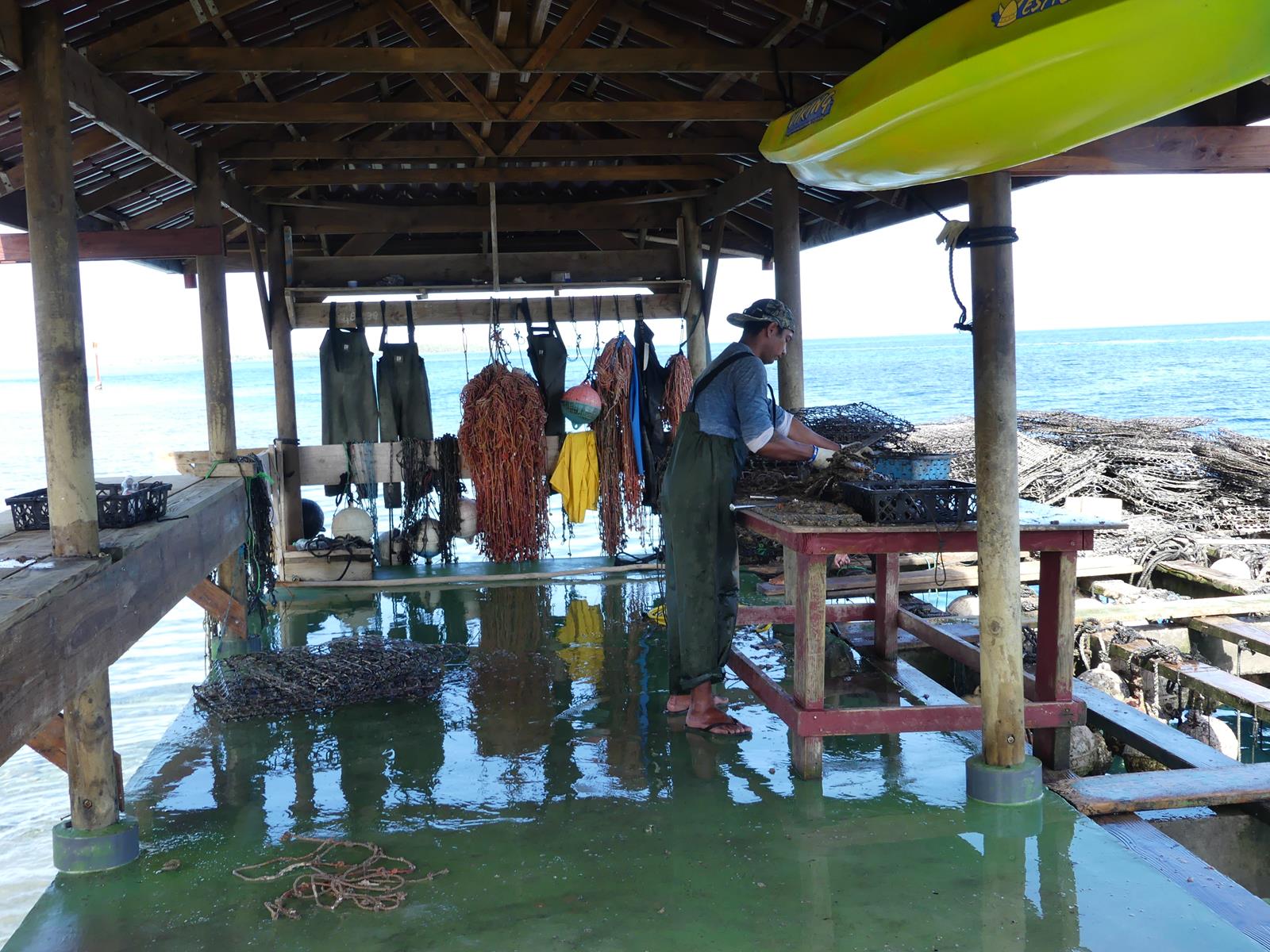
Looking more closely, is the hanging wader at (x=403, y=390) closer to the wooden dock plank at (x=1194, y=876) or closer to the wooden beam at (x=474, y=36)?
the wooden beam at (x=474, y=36)

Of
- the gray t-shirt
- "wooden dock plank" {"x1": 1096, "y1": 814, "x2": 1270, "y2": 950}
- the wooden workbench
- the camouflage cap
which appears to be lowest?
"wooden dock plank" {"x1": 1096, "y1": 814, "x2": 1270, "y2": 950}

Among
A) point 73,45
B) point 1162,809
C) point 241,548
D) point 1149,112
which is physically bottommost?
point 1162,809

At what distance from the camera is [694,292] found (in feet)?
30.6

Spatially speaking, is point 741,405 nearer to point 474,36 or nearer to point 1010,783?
point 1010,783

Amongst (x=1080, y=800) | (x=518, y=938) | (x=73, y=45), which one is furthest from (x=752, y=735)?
(x=73, y=45)

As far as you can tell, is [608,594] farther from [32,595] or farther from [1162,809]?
[32,595]

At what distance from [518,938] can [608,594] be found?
481cm

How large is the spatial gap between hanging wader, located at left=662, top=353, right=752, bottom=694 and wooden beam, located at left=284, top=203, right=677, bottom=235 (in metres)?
4.82

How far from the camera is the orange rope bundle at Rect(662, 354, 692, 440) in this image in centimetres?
877

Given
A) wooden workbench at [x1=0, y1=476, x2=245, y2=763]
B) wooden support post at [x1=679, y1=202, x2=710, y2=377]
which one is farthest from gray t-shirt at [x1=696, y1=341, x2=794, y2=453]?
wooden support post at [x1=679, y1=202, x2=710, y2=377]

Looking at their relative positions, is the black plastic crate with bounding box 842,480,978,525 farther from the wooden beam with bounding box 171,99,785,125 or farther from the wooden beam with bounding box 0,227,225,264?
the wooden beam with bounding box 0,227,225,264

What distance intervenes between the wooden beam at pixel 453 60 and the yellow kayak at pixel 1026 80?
6.55ft

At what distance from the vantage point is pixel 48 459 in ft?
12.7

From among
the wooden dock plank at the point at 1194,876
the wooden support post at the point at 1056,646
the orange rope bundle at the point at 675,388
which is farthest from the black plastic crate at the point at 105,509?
the orange rope bundle at the point at 675,388
